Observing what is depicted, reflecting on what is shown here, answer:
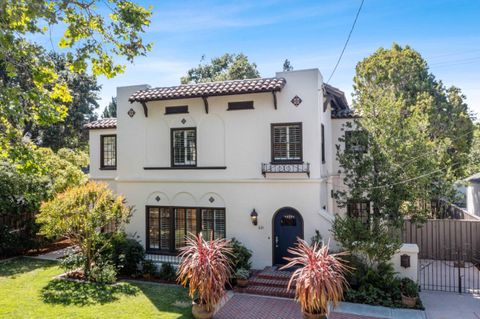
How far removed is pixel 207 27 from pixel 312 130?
615cm

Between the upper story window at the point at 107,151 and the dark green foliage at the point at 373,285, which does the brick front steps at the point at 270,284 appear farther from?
the upper story window at the point at 107,151

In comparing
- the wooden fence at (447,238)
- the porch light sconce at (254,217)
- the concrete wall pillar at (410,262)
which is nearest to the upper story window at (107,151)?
the porch light sconce at (254,217)

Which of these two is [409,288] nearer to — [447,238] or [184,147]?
[447,238]

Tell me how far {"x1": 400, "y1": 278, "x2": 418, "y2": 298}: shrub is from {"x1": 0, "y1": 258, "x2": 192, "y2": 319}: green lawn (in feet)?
24.3

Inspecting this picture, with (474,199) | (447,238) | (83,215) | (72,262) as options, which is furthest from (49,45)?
(474,199)

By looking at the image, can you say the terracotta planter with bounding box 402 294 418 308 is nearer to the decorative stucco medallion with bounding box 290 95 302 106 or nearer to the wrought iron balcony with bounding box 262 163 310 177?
the wrought iron balcony with bounding box 262 163 310 177

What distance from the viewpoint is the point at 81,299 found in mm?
12141

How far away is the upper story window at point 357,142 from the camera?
45.6ft

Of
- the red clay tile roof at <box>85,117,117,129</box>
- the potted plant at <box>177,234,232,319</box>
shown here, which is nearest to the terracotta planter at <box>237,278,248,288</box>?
the potted plant at <box>177,234,232,319</box>

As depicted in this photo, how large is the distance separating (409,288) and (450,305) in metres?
1.45

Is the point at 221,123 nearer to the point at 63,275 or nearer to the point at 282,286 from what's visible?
the point at 282,286

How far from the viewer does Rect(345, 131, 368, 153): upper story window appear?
13906mm

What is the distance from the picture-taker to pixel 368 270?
12.5 meters

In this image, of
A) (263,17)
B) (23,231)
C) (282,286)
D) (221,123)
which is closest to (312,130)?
(221,123)
